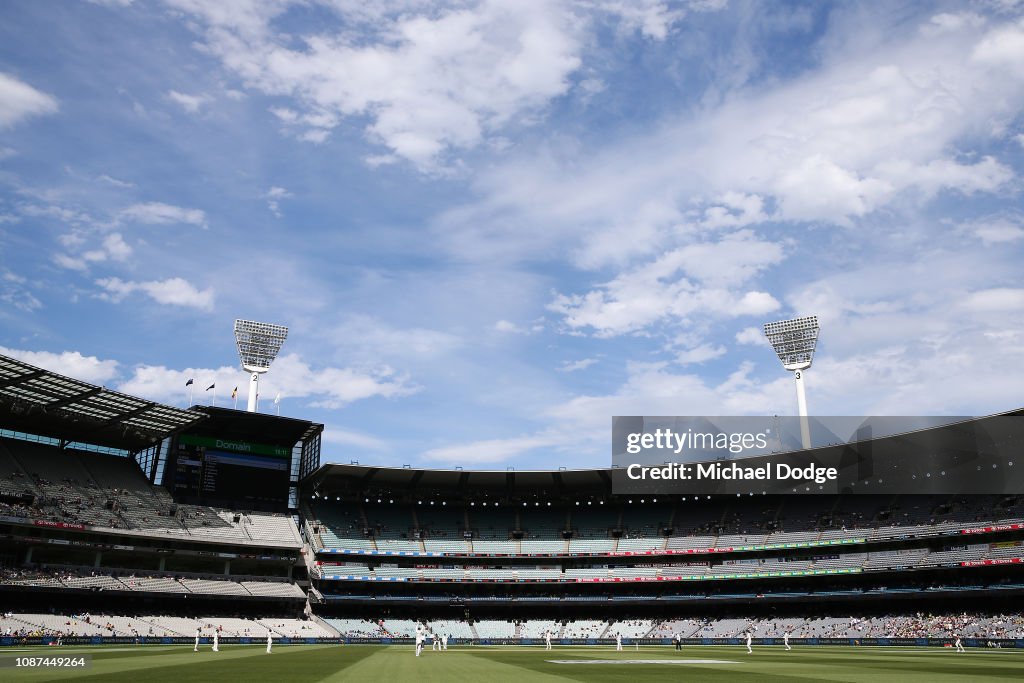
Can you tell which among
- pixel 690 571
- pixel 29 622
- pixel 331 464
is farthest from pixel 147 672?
pixel 690 571

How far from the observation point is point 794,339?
273 ft

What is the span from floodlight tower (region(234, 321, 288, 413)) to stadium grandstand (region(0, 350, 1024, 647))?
5968 millimetres

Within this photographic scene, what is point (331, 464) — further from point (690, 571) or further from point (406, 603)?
point (690, 571)

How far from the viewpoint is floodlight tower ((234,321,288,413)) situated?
80.7 meters

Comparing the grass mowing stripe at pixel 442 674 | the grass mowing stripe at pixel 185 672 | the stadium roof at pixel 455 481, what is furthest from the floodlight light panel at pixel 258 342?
the grass mowing stripe at pixel 442 674

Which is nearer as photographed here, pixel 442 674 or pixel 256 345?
pixel 442 674

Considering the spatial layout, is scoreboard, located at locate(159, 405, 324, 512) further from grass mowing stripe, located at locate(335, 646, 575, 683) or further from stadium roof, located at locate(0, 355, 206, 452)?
grass mowing stripe, located at locate(335, 646, 575, 683)

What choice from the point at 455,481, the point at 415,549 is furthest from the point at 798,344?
the point at 415,549

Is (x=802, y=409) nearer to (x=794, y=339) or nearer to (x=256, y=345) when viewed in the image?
(x=794, y=339)

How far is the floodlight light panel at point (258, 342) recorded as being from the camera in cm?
8075

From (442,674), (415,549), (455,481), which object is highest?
(455,481)

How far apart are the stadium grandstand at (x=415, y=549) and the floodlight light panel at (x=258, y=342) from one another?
6878 millimetres

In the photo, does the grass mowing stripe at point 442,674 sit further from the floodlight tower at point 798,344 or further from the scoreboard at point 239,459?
the floodlight tower at point 798,344

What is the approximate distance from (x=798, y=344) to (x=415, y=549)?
160 ft
